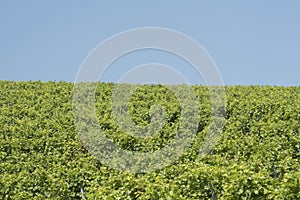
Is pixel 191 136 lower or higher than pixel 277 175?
higher

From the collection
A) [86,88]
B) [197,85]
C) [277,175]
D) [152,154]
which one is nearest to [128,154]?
[152,154]

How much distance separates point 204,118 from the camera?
22.0 m

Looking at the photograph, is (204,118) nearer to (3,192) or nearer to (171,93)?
(171,93)

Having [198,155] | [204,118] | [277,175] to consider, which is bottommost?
[277,175]

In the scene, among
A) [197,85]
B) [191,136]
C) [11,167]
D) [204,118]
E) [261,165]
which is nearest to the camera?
[261,165]

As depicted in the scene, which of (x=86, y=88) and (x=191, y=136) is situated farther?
(x=86, y=88)

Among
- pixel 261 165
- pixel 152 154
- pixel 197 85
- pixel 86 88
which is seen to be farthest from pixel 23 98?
pixel 261 165

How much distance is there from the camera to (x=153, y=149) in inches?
701

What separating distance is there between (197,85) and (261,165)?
1621 centimetres

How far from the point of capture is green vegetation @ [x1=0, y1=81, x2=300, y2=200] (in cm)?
1166

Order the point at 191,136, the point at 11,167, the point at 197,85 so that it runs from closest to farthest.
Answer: the point at 11,167, the point at 191,136, the point at 197,85

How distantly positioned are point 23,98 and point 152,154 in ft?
45.0

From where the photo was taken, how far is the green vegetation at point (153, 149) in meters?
11.7

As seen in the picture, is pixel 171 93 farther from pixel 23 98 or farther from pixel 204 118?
pixel 23 98
